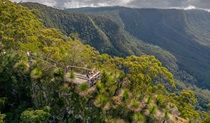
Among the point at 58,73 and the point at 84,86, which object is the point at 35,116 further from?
the point at 84,86

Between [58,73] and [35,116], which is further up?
[58,73]

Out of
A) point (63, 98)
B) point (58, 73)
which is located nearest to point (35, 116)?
point (63, 98)

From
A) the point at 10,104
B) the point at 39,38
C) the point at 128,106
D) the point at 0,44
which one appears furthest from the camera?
the point at 39,38

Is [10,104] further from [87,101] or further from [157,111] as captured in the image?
[157,111]

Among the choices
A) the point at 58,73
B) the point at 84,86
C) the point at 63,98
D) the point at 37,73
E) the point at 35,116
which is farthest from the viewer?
the point at 37,73

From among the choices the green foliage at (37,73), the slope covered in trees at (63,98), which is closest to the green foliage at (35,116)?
the slope covered in trees at (63,98)

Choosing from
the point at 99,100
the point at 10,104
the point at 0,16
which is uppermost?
the point at 0,16

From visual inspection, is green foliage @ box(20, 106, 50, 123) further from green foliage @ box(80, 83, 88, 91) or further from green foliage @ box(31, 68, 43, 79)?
green foliage @ box(31, 68, 43, 79)

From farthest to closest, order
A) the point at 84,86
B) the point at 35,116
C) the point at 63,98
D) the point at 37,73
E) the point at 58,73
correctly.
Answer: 1. the point at 37,73
2. the point at 58,73
3. the point at 63,98
4. the point at 84,86
5. the point at 35,116

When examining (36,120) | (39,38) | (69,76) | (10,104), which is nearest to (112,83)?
(69,76)

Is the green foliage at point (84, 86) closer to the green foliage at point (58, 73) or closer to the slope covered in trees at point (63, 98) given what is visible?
the slope covered in trees at point (63, 98)

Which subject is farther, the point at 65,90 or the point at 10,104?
the point at 10,104
